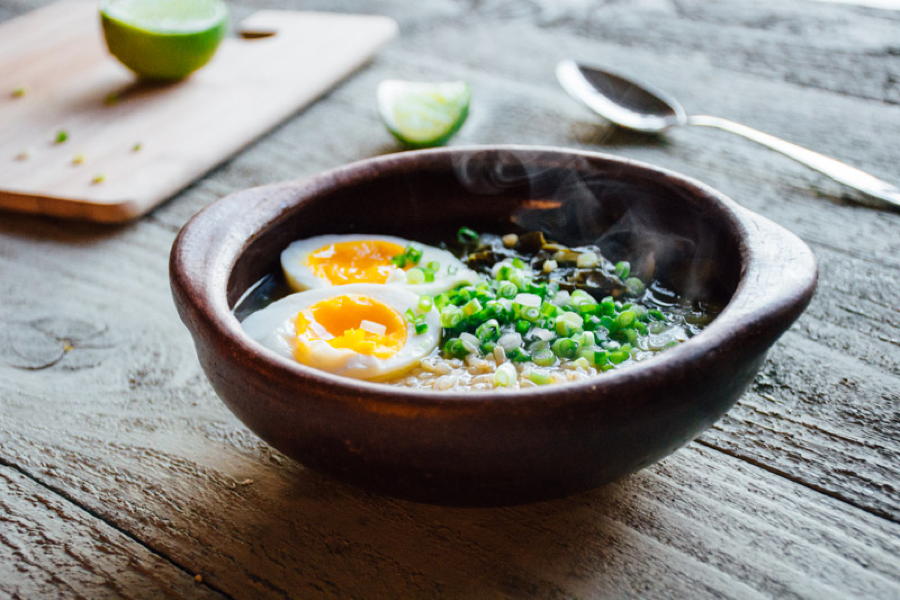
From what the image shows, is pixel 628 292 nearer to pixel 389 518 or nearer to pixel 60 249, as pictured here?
pixel 389 518

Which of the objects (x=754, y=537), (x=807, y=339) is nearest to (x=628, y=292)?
(x=807, y=339)

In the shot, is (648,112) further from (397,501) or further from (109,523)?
(109,523)

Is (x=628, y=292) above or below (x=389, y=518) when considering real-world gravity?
above

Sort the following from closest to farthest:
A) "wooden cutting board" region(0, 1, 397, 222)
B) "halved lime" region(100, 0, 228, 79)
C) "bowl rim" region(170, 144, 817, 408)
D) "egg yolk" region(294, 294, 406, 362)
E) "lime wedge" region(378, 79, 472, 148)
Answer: "bowl rim" region(170, 144, 817, 408), "egg yolk" region(294, 294, 406, 362), "wooden cutting board" region(0, 1, 397, 222), "lime wedge" region(378, 79, 472, 148), "halved lime" region(100, 0, 228, 79)

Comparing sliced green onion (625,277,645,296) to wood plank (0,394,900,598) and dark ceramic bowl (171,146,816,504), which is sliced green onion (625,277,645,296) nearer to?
dark ceramic bowl (171,146,816,504)

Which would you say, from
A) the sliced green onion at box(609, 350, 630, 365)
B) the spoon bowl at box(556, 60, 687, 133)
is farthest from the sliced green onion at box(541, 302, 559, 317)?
the spoon bowl at box(556, 60, 687, 133)

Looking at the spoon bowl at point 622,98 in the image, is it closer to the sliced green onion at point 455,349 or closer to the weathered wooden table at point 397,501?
the weathered wooden table at point 397,501
